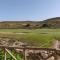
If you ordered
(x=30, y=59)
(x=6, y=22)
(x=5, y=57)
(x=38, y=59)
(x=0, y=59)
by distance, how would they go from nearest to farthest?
(x=5, y=57) < (x=0, y=59) < (x=30, y=59) < (x=38, y=59) < (x=6, y=22)

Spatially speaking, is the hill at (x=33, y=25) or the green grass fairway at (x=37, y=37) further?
the hill at (x=33, y=25)

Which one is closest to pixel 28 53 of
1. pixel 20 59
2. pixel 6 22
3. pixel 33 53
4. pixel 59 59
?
pixel 33 53

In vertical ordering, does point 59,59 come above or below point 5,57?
below

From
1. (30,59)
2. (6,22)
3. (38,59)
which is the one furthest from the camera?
(6,22)

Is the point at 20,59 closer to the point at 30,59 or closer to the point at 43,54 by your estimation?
the point at 30,59

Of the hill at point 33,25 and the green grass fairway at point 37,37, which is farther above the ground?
the green grass fairway at point 37,37

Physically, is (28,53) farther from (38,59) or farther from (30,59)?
(30,59)

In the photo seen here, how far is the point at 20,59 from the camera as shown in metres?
15.5

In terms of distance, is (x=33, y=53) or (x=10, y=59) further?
(x=33, y=53)

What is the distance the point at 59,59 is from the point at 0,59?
6.44 m

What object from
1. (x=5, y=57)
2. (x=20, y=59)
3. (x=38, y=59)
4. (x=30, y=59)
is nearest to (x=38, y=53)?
(x=38, y=59)

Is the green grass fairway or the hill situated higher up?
the green grass fairway

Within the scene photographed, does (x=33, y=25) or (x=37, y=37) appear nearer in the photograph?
(x=37, y=37)

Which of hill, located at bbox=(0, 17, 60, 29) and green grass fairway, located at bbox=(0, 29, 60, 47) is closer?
green grass fairway, located at bbox=(0, 29, 60, 47)
